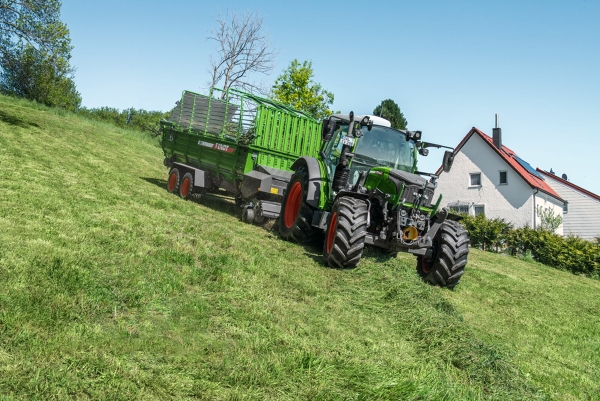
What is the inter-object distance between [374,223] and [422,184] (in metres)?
0.88

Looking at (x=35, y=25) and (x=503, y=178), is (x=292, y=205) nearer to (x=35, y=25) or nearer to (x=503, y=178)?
(x=35, y=25)

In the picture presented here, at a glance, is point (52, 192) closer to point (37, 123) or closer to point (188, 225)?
point (188, 225)

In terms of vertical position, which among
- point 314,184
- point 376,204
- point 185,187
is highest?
point 314,184

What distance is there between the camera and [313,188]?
28.1ft

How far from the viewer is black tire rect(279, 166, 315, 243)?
8812mm

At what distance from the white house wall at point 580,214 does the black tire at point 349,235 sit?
2644 centimetres

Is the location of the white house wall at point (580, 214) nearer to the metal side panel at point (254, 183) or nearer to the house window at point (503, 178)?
the house window at point (503, 178)

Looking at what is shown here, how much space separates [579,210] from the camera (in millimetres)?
30156

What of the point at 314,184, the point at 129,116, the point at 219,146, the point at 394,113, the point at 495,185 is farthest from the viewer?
the point at 129,116

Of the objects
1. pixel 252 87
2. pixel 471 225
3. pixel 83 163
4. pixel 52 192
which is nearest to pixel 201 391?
pixel 52 192

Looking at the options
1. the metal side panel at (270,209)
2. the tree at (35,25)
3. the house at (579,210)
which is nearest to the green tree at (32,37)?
the tree at (35,25)

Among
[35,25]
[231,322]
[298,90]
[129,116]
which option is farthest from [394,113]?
[129,116]

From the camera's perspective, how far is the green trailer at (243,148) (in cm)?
1105

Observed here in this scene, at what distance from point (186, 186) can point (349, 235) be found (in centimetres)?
735
